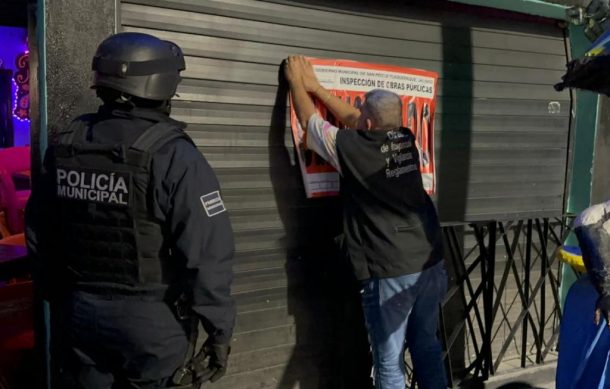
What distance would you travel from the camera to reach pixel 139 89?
2.53 m

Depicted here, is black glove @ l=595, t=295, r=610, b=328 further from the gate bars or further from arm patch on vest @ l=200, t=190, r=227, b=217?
the gate bars

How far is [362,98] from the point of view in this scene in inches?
166

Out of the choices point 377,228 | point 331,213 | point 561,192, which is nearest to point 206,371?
point 377,228

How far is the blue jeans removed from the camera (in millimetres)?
3662

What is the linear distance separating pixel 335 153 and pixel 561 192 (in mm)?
2712

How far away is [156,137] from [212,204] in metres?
0.34

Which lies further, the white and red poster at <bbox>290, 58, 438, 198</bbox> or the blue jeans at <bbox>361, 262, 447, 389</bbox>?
the white and red poster at <bbox>290, 58, 438, 198</bbox>

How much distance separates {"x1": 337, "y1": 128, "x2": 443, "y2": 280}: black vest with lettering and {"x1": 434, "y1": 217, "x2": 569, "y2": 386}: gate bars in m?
0.83

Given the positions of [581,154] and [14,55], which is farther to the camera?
[14,55]

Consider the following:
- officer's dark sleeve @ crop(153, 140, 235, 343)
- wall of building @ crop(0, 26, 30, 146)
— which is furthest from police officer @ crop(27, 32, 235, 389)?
wall of building @ crop(0, 26, 30, 146)

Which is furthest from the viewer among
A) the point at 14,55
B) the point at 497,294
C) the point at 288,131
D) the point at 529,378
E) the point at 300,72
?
the point at 14,55

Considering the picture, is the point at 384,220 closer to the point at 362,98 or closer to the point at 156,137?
the point at 362,98

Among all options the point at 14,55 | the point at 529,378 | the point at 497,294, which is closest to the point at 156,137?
the point at 497,294

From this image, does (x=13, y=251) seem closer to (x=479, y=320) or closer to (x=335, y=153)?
(x=335, y=153)
